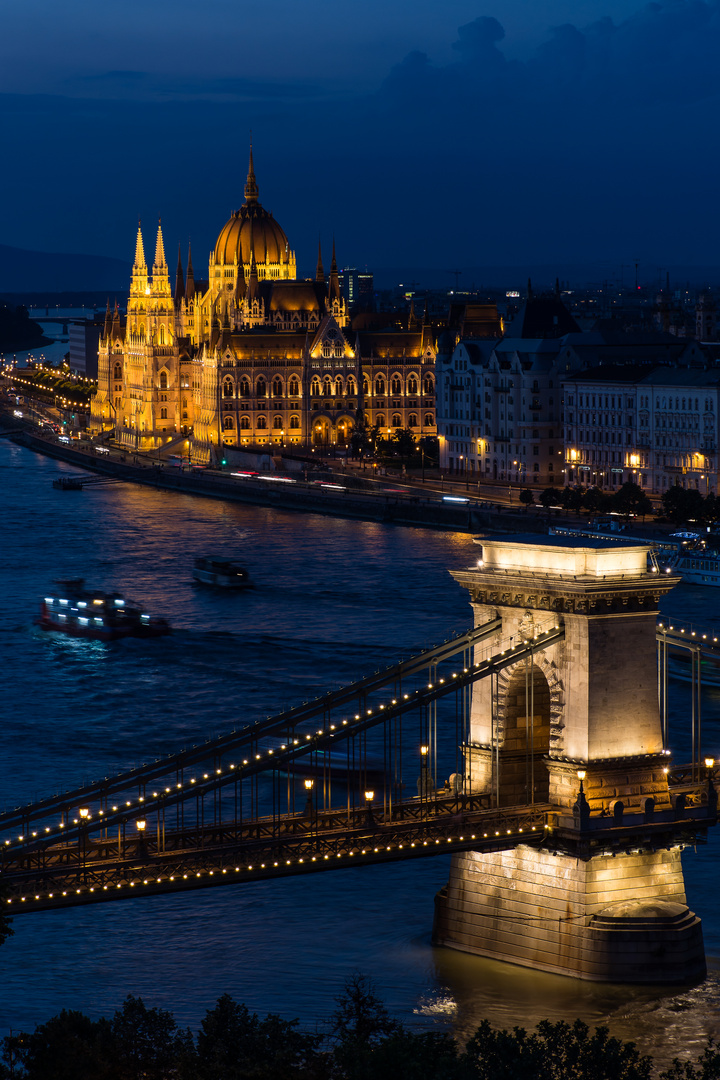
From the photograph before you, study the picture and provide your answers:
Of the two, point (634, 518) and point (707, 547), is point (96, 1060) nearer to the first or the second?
point (707, 547)

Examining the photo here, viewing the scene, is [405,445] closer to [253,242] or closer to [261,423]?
[261,423]

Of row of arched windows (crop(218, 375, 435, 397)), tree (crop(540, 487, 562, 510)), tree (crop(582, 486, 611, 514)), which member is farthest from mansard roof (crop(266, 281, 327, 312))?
tree (crop(582, 486, 611, 514))

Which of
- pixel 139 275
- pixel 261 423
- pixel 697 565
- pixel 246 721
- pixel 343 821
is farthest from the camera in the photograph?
pixel 139 275

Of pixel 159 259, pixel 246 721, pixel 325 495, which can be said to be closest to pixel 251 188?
pixel 159 259

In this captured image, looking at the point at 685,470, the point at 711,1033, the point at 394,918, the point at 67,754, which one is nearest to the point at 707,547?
the point at 685,470

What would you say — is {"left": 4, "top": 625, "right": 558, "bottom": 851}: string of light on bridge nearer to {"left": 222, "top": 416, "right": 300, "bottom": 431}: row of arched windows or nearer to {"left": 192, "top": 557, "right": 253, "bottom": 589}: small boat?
{"left": 192, "top": 557, "right": 253, "bottom": 589}: small boat

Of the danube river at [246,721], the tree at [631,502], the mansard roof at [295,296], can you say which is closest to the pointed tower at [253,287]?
the mansard roof at [295,296]
